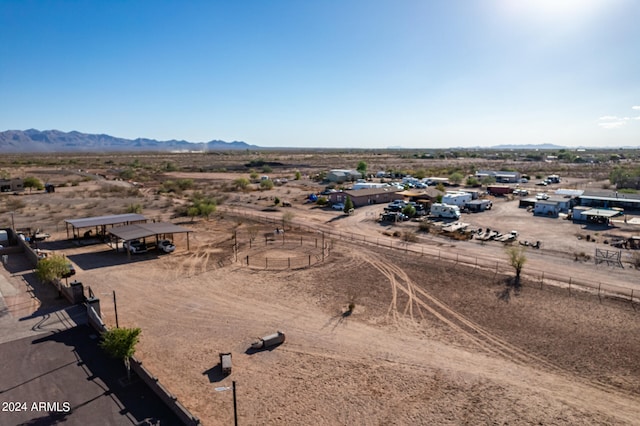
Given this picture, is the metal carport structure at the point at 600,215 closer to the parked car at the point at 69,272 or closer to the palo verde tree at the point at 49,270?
the parked car at the point at 69,272

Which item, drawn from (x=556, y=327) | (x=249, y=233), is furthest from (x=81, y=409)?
(x=249, y=233)

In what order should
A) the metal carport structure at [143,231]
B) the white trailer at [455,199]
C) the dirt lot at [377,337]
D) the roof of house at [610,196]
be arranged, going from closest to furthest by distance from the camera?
the dirt lot at [377,337] → the metal carport structure at [143,231] → the roof of house at [610,196] → the white trailer at [455,199]

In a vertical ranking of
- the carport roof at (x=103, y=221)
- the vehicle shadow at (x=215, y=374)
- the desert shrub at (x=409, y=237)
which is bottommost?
the vehicle shadow at (x=215, y=374)

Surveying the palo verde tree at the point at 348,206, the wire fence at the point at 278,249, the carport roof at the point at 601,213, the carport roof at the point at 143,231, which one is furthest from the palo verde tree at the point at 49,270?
the carport roof at the point at 601,213

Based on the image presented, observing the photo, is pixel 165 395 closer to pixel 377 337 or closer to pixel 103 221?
pixel 377 337

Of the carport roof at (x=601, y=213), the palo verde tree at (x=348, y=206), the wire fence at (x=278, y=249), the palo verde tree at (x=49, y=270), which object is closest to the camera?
the palo verde tree at (x=49, y=270)

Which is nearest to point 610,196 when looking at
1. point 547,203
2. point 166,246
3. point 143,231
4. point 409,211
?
point 547,203

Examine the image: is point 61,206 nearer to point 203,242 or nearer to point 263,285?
point 203,242
